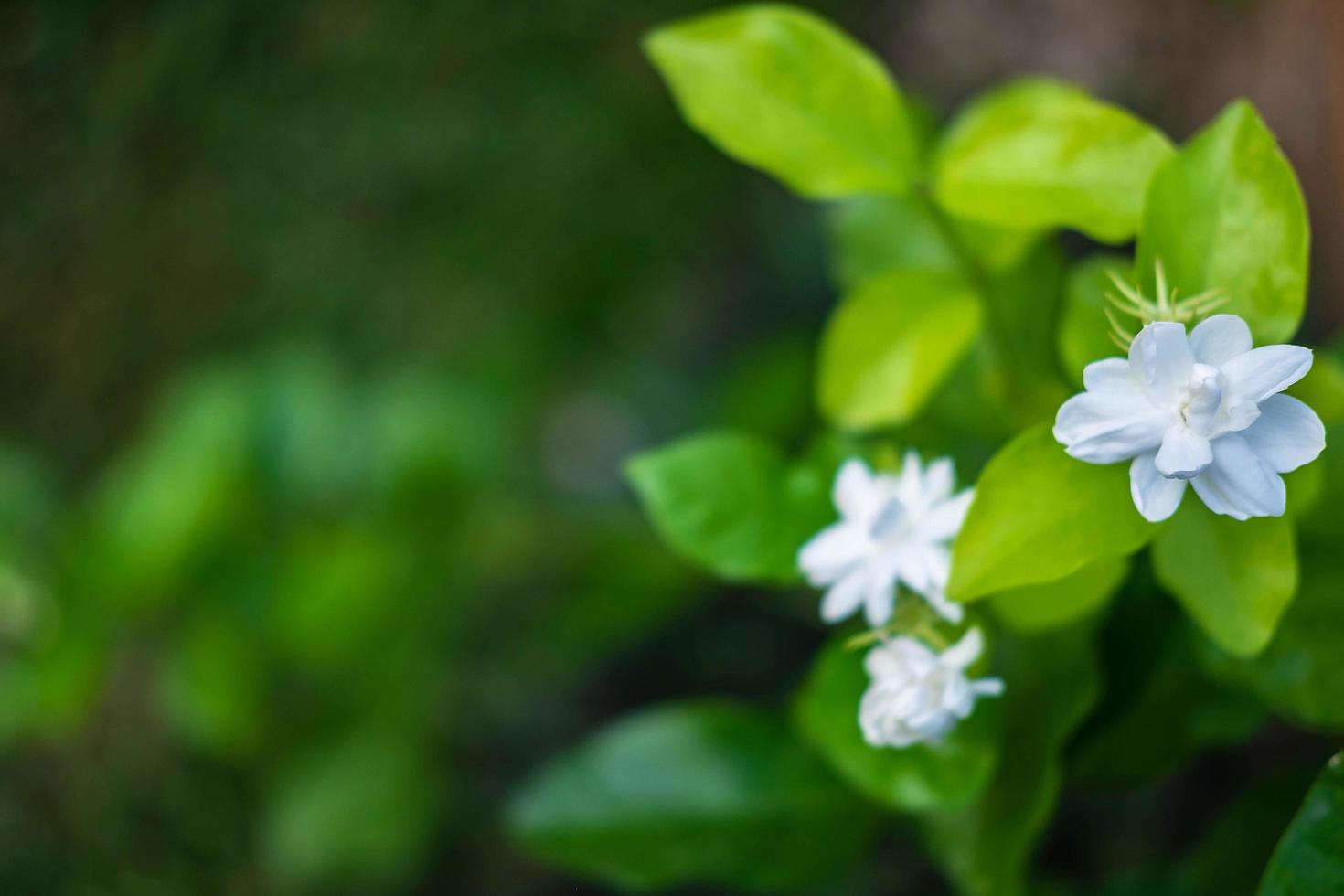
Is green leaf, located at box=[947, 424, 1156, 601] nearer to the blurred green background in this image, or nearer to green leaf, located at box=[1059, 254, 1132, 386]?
green leaf, located at box=[1059, 254, 1132, 386]

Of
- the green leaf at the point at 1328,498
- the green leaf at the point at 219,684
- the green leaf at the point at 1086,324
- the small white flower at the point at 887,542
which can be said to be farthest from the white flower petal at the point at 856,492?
the green leaf at the point at 219,684

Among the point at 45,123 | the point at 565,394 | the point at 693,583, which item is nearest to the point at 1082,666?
the point at 693,583

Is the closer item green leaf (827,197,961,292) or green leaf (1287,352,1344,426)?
green leaf (1287,352,1344,426)

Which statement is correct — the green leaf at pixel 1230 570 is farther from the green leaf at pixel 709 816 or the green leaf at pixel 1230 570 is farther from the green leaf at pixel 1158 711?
the green leaf at pixel 709 816

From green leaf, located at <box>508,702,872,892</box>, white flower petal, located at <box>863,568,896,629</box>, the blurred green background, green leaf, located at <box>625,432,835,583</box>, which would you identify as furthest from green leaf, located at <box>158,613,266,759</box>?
white flower petal, located at <box>863,568,896,629</box>

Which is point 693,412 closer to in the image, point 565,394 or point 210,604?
point 565,394
